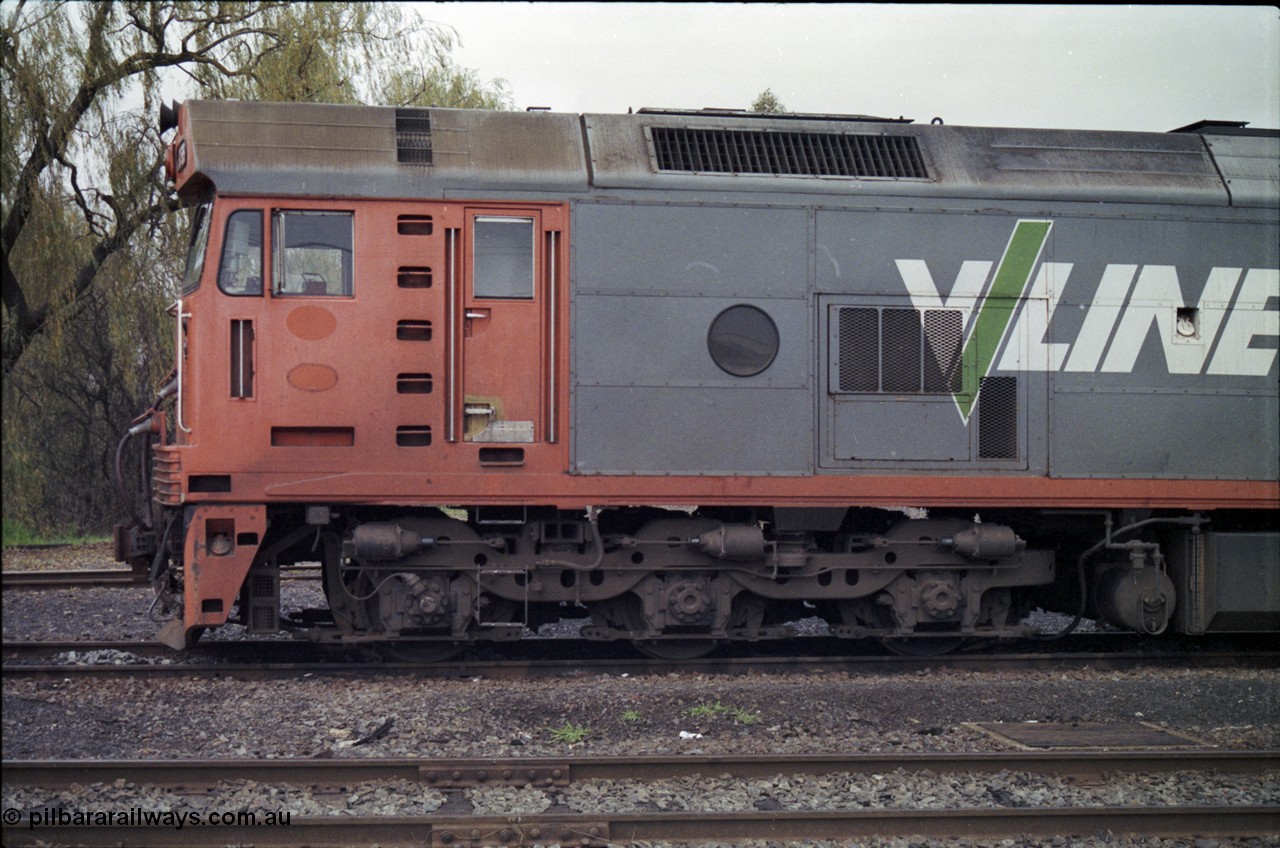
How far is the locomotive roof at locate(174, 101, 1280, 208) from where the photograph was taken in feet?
25.1

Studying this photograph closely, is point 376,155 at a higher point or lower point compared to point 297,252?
higher

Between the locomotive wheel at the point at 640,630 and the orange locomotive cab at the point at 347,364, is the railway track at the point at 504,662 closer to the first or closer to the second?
the locomotive wheel at the point at 640,630

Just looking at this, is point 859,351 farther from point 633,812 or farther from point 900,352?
point 633,812

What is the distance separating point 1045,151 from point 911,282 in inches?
66.6

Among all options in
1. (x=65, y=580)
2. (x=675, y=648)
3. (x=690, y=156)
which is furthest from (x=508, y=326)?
(x=65, y=580)

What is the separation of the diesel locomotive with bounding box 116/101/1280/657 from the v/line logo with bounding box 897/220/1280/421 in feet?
0.09

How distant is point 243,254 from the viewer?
7.60 m

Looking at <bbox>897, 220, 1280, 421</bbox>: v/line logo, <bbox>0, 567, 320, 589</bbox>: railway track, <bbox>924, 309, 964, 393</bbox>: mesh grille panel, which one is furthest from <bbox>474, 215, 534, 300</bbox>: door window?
<bbox>0, 567, 320, 589</bbox>: railway track

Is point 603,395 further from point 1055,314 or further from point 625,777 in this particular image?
point 1055,314

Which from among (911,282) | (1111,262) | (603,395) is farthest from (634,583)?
(1111,262)

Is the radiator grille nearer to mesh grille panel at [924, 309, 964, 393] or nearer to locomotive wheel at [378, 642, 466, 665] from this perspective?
locomotive wheel at [378, 642, 466, 665]

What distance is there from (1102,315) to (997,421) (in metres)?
1.25

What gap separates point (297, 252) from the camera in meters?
7.63

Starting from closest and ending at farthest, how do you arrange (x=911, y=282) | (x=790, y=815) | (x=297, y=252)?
(x=790, y=815)
(x=297, y=252)
(x=911, y=282)
